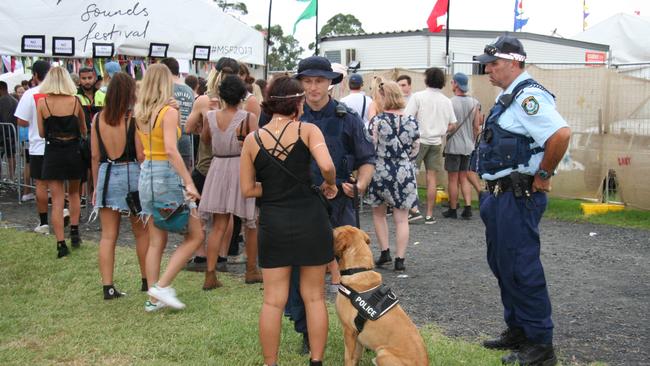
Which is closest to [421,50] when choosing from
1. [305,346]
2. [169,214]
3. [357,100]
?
[357,100]

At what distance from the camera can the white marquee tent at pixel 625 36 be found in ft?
70.1

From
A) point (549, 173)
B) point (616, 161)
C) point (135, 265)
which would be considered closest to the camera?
point (549, 173)

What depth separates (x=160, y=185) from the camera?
17.1ft

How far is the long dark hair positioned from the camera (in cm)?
555

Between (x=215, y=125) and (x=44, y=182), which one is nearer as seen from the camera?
(x=215, y=125)

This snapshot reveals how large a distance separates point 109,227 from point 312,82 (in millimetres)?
2534

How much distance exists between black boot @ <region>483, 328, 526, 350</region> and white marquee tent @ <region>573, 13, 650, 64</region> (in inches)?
747

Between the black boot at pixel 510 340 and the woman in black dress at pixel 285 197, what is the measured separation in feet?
4.50

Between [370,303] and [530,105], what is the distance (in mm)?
1534

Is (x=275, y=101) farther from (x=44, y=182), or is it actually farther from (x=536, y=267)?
(x=44, y=182)

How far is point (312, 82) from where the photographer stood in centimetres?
427

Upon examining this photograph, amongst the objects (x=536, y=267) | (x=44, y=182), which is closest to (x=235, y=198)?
(x=536, y=267)

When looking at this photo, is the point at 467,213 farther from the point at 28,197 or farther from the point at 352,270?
the point at 28,197

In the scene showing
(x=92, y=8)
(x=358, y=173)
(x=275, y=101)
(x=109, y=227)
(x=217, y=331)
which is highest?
(x=92, y=8)
